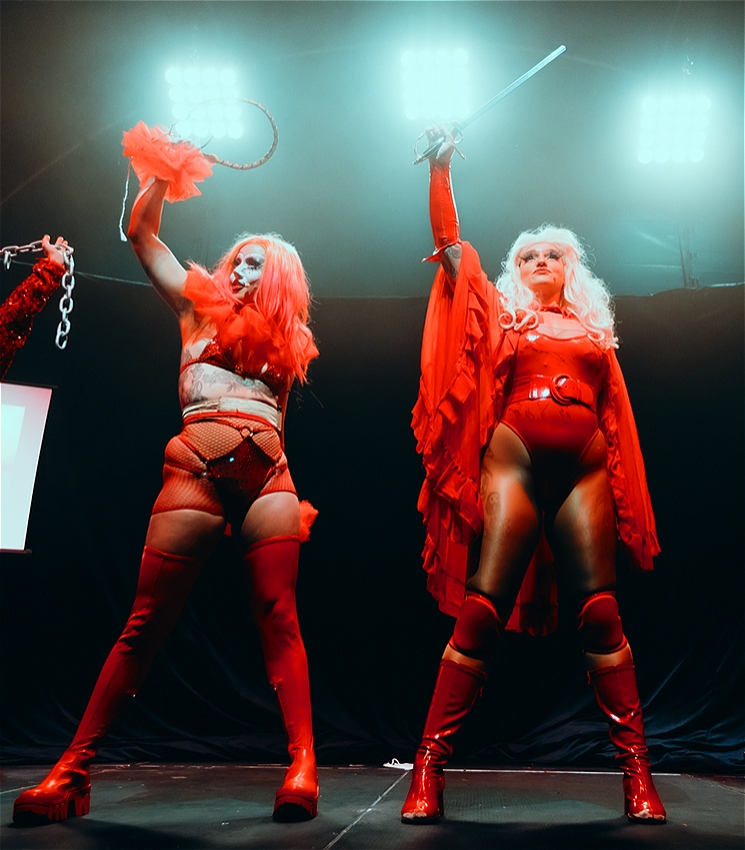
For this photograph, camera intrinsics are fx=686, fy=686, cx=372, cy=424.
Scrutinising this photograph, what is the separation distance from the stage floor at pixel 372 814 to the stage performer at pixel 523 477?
5.6 inches

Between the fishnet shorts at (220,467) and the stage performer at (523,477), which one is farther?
the fishnet shorts at (220,467)

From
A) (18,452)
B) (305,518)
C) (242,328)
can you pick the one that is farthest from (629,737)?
(18,452)

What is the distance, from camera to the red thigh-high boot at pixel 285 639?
1.73 metres

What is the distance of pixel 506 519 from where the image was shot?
71.9 inches

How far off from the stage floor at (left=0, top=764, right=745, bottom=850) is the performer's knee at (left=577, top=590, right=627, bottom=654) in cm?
41

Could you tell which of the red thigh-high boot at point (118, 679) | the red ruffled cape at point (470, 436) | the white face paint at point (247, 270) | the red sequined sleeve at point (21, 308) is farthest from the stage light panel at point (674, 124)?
the red thigh-high boot at point (118, 679)

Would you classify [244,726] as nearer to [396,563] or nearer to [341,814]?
[396,563]

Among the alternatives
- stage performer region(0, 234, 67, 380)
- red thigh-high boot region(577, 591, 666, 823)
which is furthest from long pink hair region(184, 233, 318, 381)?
red thigh-high boot region(577, 591, 666, 823)

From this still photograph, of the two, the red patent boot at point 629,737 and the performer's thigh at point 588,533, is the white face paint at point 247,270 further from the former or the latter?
the red patent boot at point 629,737

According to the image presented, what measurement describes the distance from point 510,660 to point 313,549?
1072mm

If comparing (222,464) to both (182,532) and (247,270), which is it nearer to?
(182,532)

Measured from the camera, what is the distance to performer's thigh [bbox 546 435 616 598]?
1.83m

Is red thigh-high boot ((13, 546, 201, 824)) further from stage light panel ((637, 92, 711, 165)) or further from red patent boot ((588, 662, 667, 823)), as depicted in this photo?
stage light panel ((637, 92, 711, 165))

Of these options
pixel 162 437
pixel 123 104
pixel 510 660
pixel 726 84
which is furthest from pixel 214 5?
pixel 510 660
